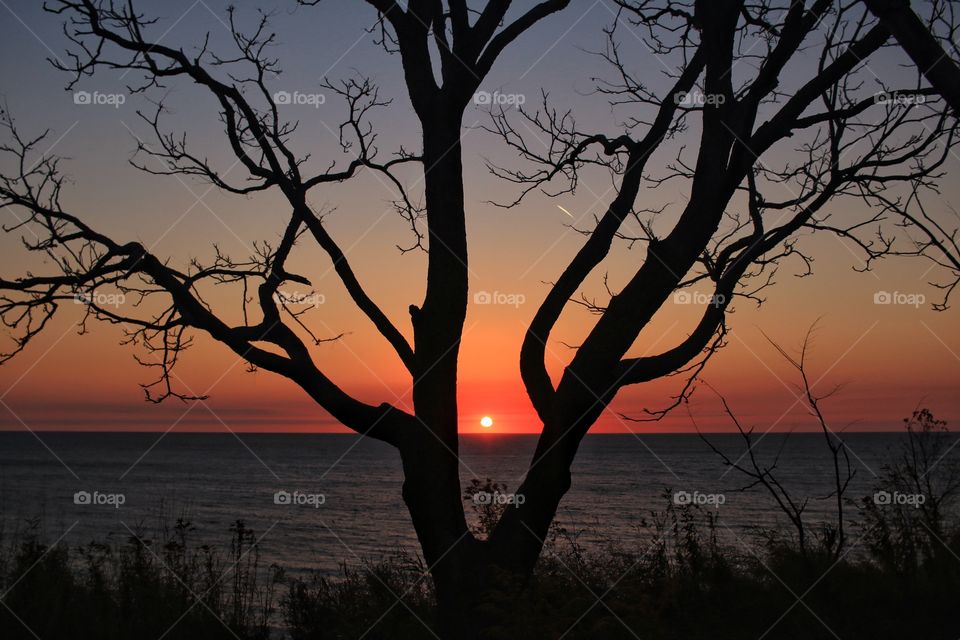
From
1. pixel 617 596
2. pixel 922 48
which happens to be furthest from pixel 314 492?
pixel 922 48

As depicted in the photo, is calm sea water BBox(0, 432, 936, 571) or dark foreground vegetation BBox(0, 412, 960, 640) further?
calm sea water BBox(0, 432, 936, 571)

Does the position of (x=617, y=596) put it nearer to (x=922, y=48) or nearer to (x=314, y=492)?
(x=922, y=48)

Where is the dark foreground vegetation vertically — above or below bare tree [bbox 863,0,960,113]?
below

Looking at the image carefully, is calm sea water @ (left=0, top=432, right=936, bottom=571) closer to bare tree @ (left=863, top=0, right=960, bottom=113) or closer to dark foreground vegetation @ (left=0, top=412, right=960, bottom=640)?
dark foreground vegetation @ (left=0, top=412, right=960, bottom=640)

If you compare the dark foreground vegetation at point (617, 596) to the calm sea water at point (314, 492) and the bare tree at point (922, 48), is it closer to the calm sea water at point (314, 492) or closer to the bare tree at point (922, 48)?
the calm sea water at point (314, 492)

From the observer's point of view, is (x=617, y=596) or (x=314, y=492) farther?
(x=314, y=492)

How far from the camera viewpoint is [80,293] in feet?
Answer: 20.5

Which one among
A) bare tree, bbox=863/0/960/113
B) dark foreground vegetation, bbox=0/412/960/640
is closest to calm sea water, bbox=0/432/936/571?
dark foreground vegetation, bbox=0/412/960/640

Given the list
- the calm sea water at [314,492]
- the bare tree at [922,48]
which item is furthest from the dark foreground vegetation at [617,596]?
the bare tree at [922,48]

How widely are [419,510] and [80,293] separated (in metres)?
3.16

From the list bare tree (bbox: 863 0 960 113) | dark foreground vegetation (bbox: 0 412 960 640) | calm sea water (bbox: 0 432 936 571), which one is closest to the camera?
bare tree (bbox: 863 0 960 113)

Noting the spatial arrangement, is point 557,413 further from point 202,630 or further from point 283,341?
point 202,630

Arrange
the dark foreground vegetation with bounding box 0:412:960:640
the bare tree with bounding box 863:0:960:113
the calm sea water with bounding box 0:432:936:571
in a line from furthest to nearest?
the calm sea water with bounding box 0:432:936:571
the dark foreground vegetation with bounding box 0:412:960:640
the bare tree with bounding box 863:0:960:113

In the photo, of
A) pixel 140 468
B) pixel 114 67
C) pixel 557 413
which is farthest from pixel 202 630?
pixel 140 468
